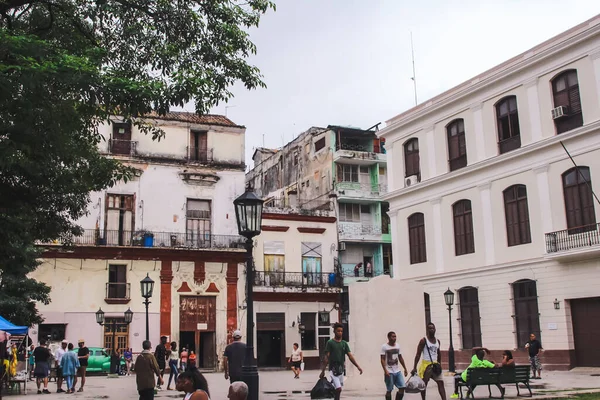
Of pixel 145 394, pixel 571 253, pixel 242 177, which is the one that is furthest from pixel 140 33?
pixel 242 177

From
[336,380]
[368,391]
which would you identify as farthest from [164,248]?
[336,380]

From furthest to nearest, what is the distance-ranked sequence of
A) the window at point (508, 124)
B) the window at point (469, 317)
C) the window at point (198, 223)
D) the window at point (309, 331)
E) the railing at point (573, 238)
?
1. the window at point (309, 331)
2. the window at point (198, 223)
3. the window at point (469, 317)
4. the window at point (508, 124)
5. the railing at point (573, 238)

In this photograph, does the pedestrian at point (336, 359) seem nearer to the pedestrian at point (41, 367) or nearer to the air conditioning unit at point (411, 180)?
the pedestrian at point (41, 367)

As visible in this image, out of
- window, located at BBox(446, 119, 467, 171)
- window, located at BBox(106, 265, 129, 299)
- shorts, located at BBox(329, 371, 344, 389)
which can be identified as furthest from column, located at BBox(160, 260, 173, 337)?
shorts, located at BBox(329, 371, 344, 389)

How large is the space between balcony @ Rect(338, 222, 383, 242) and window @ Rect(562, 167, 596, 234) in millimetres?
17976

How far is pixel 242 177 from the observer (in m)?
39.8

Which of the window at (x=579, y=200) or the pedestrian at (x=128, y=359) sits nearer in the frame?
the window at (x=579, y=200)

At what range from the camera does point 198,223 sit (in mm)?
38344

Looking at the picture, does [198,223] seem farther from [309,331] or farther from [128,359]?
[128,359]

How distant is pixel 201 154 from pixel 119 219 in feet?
19.5

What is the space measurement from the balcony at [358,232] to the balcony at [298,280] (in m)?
2.62

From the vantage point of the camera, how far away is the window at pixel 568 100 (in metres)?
25.6

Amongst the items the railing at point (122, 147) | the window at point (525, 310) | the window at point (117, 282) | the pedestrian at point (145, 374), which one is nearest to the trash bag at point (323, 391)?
the pedestrian at point (145, 374)

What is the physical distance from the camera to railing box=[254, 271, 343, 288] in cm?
3894
